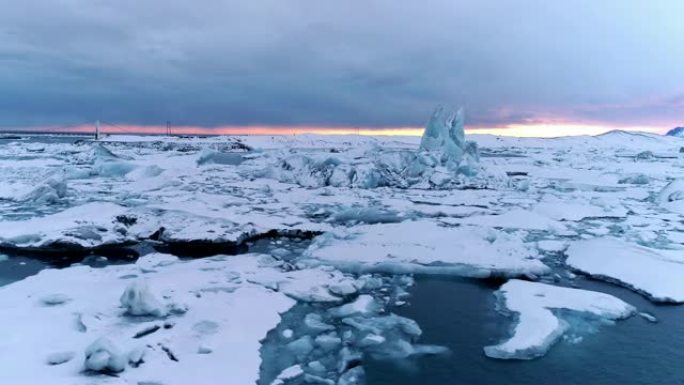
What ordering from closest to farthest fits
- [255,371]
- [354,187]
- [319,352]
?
1. [255,371]
2. [319,352]
3. [354,187]

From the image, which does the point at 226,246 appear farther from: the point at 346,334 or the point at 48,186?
the point at 48,186

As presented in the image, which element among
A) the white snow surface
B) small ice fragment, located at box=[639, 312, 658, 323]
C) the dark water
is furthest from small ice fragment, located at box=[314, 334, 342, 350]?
small ice fragment, located at box=[639, 312, 658, 323]

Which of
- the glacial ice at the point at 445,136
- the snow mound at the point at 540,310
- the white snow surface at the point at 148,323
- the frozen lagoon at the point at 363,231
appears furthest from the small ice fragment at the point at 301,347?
the glacial ice at the point at 445,136

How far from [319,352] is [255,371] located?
3.20ft

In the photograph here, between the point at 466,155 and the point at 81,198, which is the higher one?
the point at 466,155

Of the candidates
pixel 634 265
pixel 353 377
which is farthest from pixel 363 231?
pixel 353 377

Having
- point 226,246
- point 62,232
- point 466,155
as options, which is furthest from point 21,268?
point 466,155

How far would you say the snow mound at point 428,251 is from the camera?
32.3 ft

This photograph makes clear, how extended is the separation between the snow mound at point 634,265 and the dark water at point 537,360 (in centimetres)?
58

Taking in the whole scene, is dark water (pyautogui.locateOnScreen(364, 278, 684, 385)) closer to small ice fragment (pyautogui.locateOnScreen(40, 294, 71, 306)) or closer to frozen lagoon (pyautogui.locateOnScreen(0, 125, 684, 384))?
frozen lagoon (pyautogui.locateOnScreen(0, 125, 684, 384))

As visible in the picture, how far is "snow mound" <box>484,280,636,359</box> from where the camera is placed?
6.57m

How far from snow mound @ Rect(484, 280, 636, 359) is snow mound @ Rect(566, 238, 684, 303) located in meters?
1.28

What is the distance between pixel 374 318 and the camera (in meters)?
7.50

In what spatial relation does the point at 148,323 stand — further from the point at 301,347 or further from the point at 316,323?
the point at 316,323
